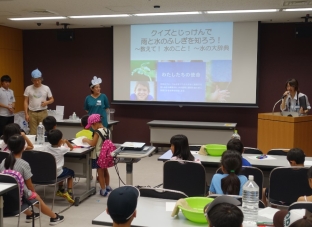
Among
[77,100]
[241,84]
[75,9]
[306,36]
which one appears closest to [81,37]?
[77,100]

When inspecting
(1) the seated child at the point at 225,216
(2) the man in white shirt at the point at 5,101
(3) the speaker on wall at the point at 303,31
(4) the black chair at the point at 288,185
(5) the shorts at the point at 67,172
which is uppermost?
(3) the speaker on wall at the point at 303,31

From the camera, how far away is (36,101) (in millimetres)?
6703

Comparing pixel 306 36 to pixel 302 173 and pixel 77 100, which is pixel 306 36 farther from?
pixel 77 100

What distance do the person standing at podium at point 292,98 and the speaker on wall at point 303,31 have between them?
5.11 feet

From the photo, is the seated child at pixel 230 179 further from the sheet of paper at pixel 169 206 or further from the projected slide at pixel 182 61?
the projected slide at pixel 182 61

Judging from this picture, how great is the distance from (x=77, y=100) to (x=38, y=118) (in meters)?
2.19

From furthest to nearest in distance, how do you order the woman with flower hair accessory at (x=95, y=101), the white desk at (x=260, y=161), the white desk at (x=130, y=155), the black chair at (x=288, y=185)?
1. the woman with flower hair accessory at (x=95, y=101)
2. the white desk at (x=130, y=155)
3. the white desk at (x=260, y=161)
4. the black chair at (x=288, y=185)

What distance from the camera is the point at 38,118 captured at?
678cm

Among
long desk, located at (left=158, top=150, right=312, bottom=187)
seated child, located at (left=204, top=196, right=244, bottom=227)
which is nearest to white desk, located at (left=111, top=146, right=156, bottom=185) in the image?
long desk, located at (left=158, top=150, right=312, bottom=187)

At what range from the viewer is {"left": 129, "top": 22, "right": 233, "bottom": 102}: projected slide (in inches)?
304

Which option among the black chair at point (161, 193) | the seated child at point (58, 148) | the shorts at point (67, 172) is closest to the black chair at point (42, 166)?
the seated child at point (58, 148)

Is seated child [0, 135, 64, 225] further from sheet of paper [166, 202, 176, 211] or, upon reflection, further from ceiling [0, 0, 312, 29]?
ceiling [0, 0, 312, 29]

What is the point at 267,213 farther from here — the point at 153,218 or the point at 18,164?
the point at 18,164

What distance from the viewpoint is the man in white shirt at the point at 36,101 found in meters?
6.64
